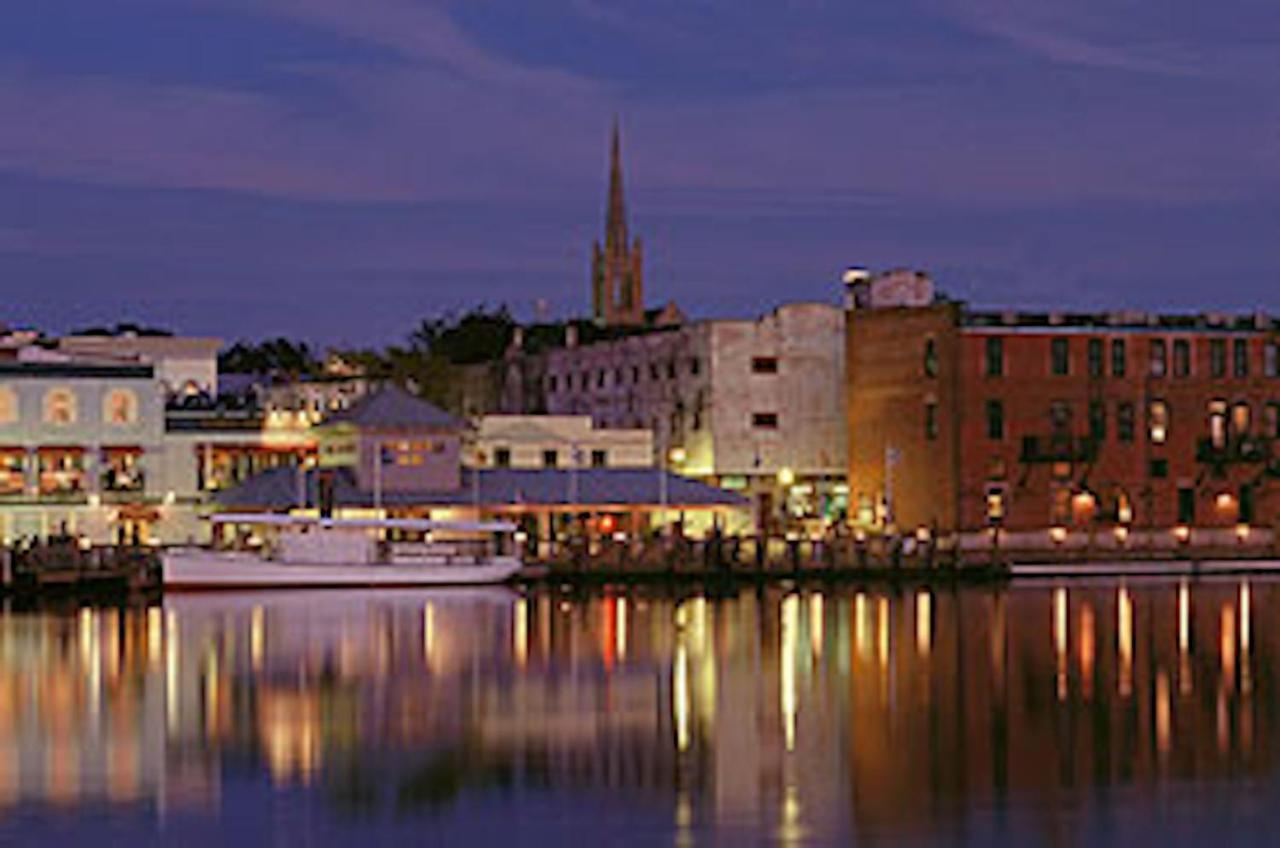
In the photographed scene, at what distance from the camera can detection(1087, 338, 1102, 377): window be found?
113250 mm

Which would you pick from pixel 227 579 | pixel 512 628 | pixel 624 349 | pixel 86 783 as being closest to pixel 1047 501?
pixel 624 349

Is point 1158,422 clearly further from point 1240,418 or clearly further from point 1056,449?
point 1056,449

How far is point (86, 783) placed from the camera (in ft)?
130

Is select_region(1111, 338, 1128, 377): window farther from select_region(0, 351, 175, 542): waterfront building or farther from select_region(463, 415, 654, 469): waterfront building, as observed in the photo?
select_region(0, 351, 175, 542): waterfront building

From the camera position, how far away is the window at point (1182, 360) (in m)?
115

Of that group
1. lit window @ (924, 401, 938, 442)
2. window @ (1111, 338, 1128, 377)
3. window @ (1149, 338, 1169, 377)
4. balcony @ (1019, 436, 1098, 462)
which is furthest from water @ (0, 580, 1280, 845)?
window @ (1149, 338, 1169, 377)

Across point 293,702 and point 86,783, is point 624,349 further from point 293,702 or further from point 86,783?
point 86,783

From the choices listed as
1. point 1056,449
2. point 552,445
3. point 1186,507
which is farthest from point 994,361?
point 552,445

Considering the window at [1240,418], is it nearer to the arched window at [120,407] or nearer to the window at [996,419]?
the window at [996,419]

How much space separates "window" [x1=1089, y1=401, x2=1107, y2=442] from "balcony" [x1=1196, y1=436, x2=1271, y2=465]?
16.3ft

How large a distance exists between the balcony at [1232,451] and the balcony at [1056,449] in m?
5.90

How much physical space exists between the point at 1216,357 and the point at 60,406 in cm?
5034

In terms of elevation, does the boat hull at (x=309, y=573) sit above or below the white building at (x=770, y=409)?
below

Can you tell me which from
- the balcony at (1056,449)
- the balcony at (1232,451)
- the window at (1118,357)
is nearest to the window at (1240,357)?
the balcony at (1232,451)
